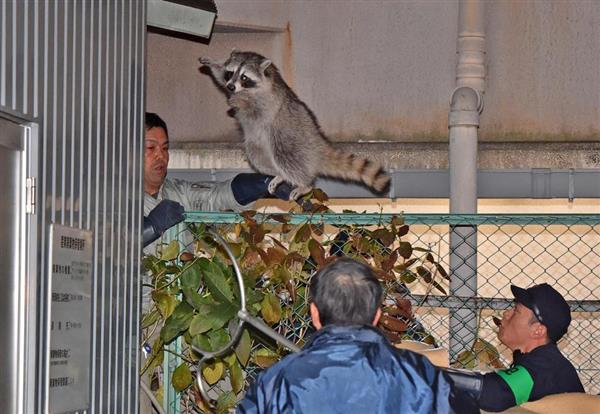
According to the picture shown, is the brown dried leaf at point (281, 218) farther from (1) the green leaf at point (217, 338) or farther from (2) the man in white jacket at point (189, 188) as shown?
(2) the man in white jacket at point (189, 188)

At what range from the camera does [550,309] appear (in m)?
4.72

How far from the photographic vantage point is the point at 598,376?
7195 mm

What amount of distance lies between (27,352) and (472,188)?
4.03 metres

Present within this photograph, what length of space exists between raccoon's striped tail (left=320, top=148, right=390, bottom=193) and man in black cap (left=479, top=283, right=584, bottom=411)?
207cm

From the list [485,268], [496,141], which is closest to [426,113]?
[496,141]

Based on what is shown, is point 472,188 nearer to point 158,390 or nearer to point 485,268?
point 485,268

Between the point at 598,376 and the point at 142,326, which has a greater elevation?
the point at 142,326

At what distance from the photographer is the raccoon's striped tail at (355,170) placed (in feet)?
22.6

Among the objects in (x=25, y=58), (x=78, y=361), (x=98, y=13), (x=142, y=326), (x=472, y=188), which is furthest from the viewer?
(x=472, y=188)

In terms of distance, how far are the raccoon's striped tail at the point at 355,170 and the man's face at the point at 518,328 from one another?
2.16 metres

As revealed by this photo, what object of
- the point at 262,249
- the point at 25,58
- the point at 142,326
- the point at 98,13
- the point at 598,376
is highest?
the point at 98,13

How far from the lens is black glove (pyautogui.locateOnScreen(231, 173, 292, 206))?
245 inches

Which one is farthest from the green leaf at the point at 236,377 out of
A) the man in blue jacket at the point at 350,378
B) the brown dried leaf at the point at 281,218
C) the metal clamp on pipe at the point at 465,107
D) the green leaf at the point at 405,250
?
the metal clamp on pipe at the point at 465,107

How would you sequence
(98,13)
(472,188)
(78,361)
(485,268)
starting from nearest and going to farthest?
(78,361) → (98,13) → (472,188) → (485,268)
